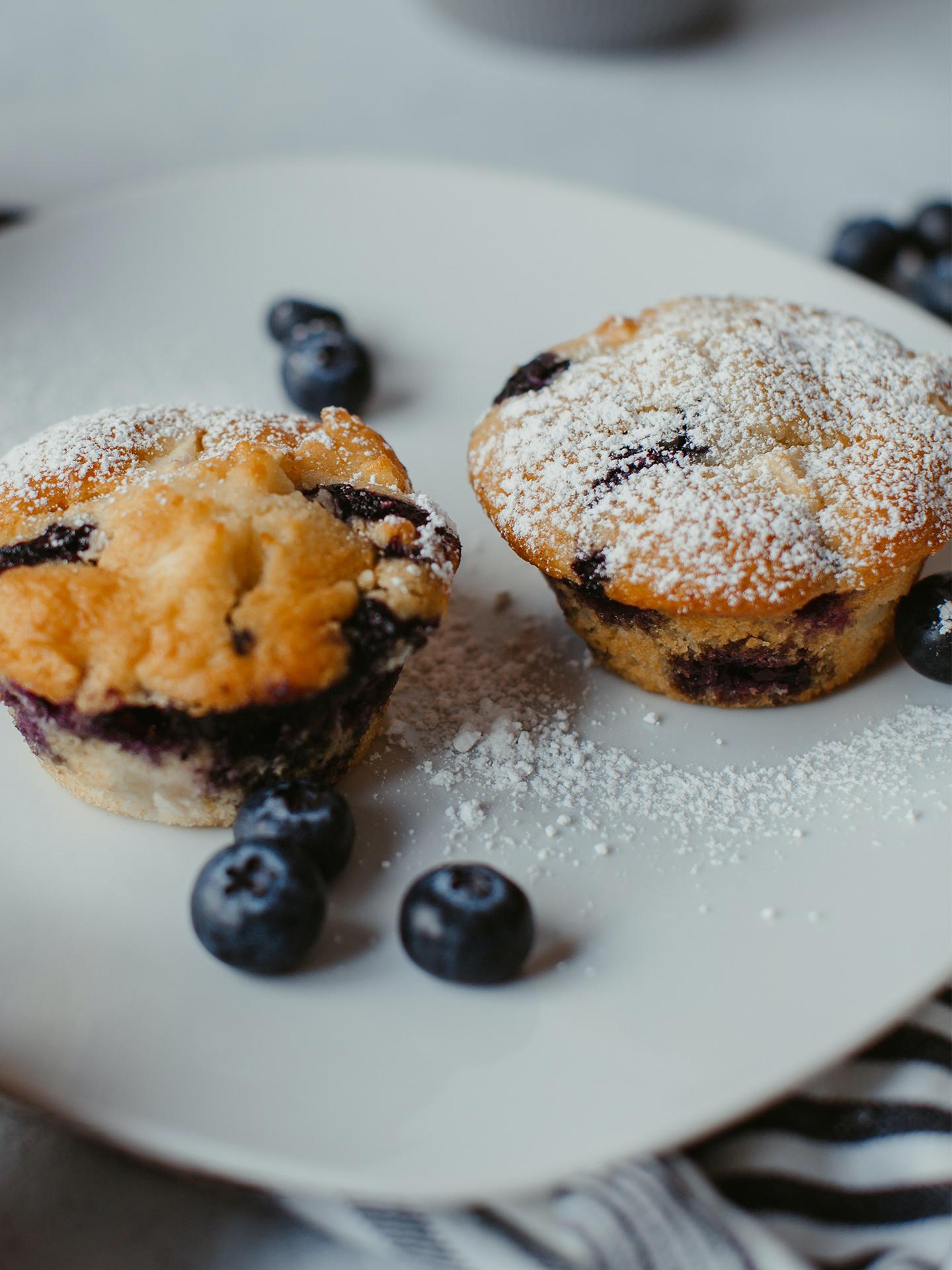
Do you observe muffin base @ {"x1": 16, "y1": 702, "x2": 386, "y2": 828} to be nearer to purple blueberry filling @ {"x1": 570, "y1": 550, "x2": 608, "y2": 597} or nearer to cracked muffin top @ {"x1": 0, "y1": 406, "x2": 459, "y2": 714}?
cracked muffin top @ {"x1": 0, "y1": 406, "x2": 459, "y2": 714}

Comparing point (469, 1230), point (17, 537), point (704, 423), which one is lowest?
point (469, 1230)

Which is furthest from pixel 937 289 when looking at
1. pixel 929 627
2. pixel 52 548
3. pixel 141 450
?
pixel 52 548

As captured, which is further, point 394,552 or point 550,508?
point 550,508

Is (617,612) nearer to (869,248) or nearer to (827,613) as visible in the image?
(827,613)

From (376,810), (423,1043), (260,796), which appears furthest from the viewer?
(376,810)

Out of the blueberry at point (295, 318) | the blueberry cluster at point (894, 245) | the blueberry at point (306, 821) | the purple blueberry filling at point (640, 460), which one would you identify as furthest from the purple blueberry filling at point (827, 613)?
the blueberry cluster at point (894, 245)

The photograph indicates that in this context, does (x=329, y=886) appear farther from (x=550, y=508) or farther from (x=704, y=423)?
(x=704, y=423)

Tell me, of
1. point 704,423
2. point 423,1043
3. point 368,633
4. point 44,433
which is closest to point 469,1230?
point 423,1043
